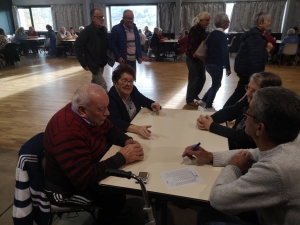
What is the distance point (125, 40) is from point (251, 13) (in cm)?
902

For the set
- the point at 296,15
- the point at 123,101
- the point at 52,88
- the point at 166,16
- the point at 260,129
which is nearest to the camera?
the point at 260,129

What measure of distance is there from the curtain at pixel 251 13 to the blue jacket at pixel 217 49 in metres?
8.34

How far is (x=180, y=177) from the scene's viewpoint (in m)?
1.15

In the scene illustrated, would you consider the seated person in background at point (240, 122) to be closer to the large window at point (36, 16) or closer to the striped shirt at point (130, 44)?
the striped shirt at point (130, 44)

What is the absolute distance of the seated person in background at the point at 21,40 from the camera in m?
9.85

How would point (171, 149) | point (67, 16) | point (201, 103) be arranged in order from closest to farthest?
1. point (171, 149)
2. point (201, 103)
3. point (67, 16)

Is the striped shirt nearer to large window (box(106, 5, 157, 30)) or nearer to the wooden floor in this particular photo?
the wooden floor

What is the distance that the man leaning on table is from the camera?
83cm

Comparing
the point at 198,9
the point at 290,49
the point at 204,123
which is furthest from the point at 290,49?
the point at 204,123

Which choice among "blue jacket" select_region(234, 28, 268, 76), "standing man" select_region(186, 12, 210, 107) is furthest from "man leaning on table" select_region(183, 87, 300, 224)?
"standing man" select_region(186, 12, 210, 107)

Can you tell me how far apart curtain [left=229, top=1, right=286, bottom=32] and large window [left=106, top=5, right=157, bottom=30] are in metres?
3.80

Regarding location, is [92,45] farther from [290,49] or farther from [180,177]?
[290,49]

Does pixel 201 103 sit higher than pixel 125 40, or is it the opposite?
pixel 125 40

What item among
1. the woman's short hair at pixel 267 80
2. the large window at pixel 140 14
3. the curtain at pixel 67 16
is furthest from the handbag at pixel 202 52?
the curtain at pixel 67 16
